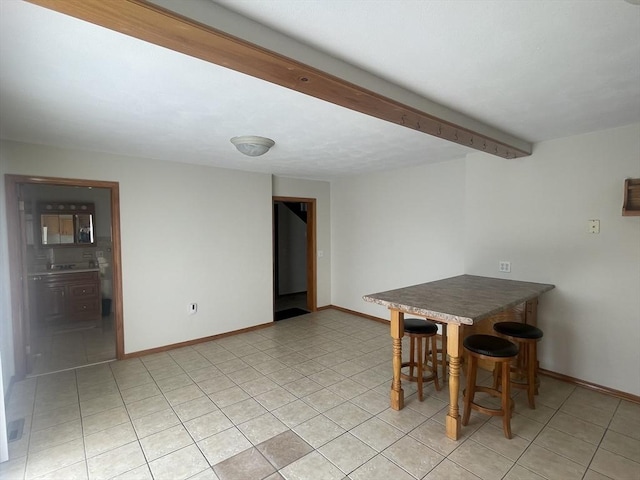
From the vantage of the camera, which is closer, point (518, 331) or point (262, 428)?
point (262, 428)

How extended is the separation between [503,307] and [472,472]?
111cm

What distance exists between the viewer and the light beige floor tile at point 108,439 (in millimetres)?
2189

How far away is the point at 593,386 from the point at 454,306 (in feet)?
6.14

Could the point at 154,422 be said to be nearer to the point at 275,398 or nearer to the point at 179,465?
the point at 179,465

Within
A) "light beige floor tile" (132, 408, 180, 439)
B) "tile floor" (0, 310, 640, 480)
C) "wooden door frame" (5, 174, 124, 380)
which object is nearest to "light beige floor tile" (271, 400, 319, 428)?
"tile floor" (0, 310, 640, 480)

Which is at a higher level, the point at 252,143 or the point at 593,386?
the point at 252,143

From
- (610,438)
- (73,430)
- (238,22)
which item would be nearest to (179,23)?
(238,22)

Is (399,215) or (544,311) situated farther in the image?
(399,215)

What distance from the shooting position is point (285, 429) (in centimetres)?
239

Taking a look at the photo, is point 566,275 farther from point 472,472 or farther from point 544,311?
point 472,472

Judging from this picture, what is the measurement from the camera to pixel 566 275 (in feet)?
10.1

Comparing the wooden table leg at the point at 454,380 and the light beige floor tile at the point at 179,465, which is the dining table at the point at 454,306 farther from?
the light beige floor tile at the point at 179,465

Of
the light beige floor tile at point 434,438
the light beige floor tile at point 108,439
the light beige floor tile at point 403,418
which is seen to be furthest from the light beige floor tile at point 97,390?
the light beige floor tile at point 434,438

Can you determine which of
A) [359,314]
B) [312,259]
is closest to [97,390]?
[312,259]
